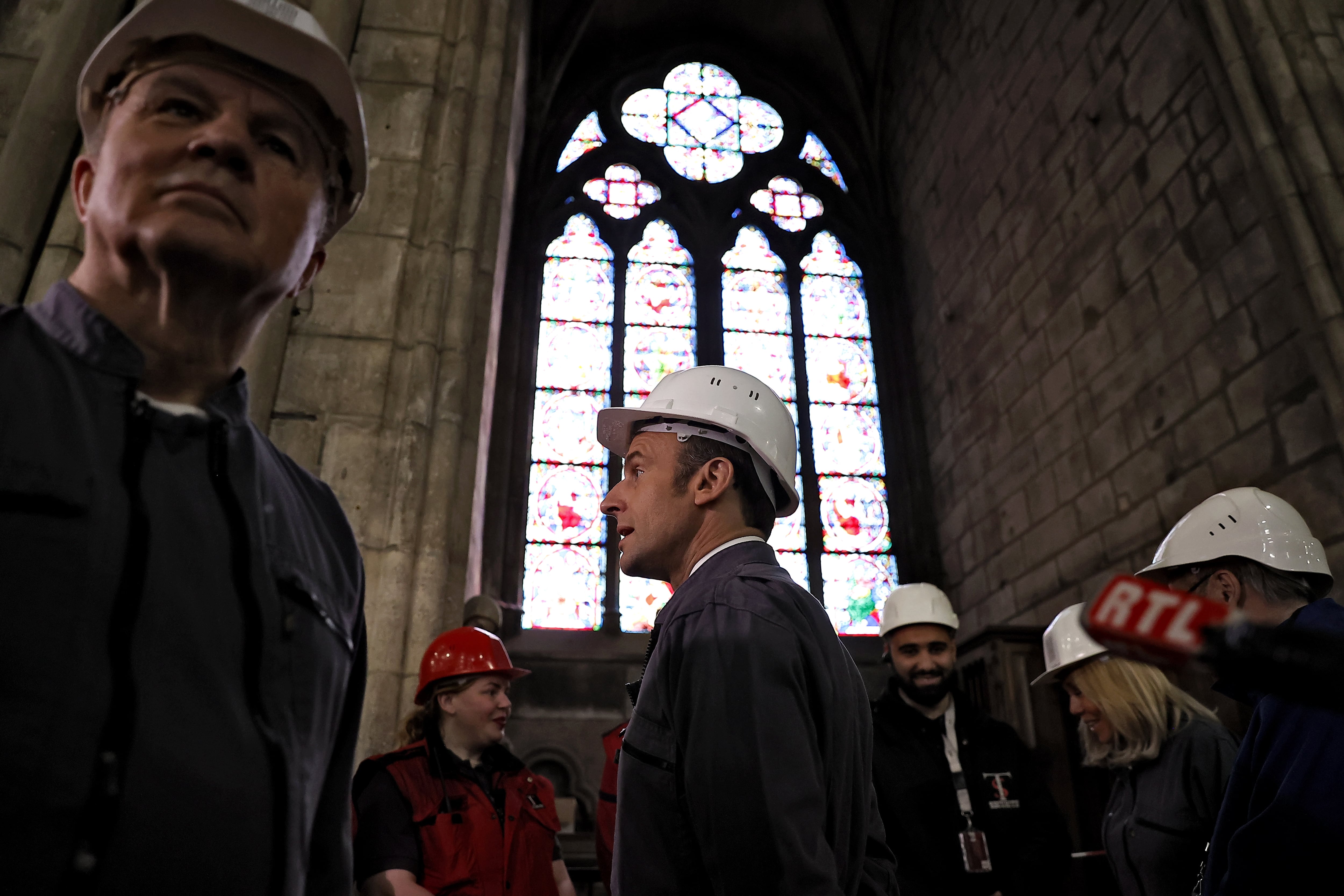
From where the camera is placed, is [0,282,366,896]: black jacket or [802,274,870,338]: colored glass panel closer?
[0,282,366,896]: black jacket

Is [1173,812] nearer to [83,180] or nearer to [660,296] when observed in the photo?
[83,180]

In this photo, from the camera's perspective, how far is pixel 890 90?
33.3 ft

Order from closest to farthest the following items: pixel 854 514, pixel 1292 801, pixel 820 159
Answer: pixel 1292 801 < pixel 854 514 < pixel 820 159

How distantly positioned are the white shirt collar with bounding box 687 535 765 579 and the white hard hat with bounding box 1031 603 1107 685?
5.66ft

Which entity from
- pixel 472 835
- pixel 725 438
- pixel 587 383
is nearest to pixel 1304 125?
pixel 725 438

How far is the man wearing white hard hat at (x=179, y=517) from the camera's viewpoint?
68cm

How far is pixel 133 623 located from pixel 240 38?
0.65 m

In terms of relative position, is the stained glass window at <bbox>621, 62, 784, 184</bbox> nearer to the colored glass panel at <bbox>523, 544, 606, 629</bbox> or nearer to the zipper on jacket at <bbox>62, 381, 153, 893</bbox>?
the colored glass panel at <bbox>523, 544, 606, 629</bbox>

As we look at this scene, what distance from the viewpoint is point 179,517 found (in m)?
0.80

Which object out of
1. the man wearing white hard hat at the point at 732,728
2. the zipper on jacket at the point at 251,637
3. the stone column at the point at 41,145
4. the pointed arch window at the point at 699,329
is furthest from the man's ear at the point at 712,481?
the pointed arch window at the point at 699,329

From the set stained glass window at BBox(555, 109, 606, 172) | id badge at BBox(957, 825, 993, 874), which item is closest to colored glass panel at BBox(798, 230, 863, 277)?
stained glass window at BBox(555, 109, 606, 172)

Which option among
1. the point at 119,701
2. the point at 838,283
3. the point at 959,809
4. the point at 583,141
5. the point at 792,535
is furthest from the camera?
the point at 583,141

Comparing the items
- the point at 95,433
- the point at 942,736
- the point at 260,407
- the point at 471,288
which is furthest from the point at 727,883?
the point at 471,288

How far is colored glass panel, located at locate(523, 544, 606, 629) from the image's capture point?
763 centimetres
